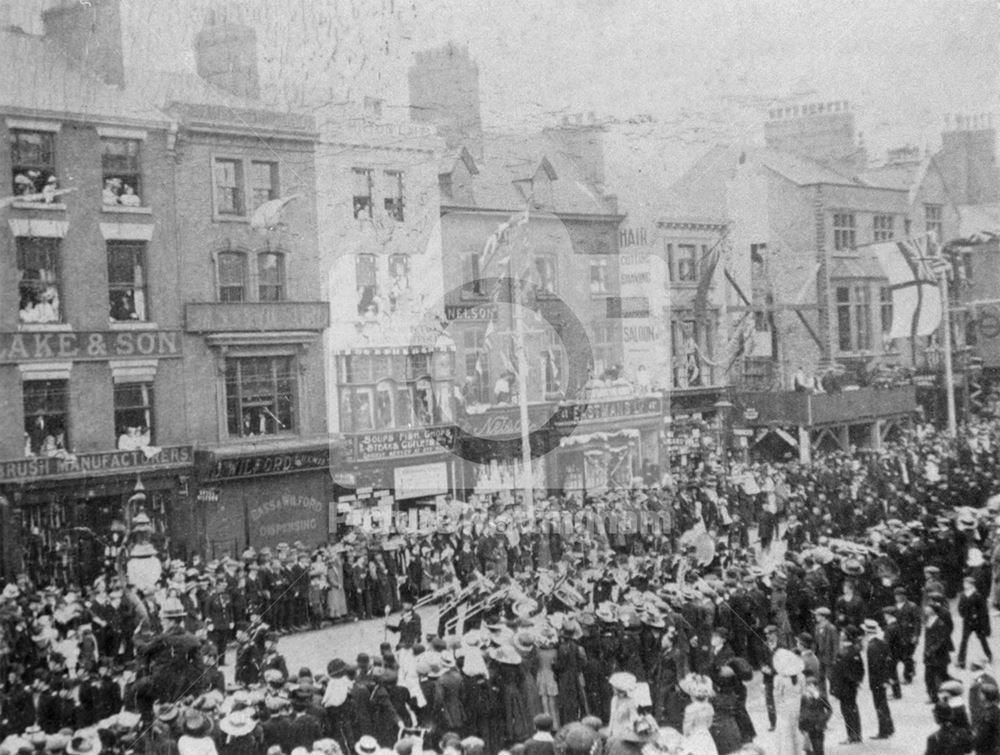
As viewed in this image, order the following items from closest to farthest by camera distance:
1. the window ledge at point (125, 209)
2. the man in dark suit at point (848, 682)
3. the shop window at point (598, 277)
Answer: the man in dark suit at point (848, 682)
the window ledge at point (125, 209)
the shop window at point (598, 277)

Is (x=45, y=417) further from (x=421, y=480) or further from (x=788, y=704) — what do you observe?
(x=788, y=704)

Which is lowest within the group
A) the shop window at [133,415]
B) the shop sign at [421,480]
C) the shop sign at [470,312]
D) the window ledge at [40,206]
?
the shop sign at [421,480]

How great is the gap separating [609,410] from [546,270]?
209 cm

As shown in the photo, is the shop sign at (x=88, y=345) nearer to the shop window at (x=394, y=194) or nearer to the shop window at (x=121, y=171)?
the shop window at (x=121, y=171)

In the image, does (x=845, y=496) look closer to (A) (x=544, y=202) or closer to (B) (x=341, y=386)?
(A) (x=544, y=202)

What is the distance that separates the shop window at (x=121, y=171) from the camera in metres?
9.97

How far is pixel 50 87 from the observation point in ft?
31.2

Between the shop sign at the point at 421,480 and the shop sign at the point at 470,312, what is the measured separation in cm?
176

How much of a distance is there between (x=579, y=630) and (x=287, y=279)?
16.0 ft

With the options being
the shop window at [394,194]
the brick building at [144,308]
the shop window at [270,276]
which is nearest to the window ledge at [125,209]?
the brick building at [144,308]

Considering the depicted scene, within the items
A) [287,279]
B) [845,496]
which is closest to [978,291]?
[845,496]

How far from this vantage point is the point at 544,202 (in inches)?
563

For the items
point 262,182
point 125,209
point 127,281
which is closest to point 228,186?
point 262,182

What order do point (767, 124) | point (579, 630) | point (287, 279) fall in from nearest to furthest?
point (579, 630) < point (287, 279) < point (767, 124)
